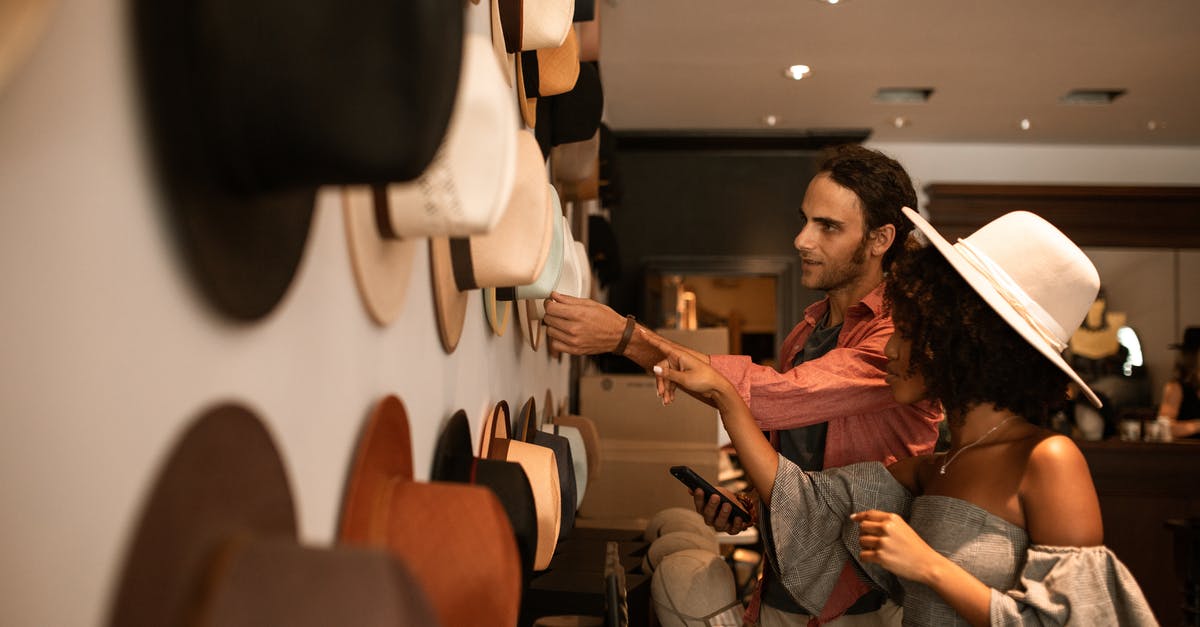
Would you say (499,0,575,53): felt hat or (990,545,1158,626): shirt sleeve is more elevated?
(499,0,575,53): felt hat

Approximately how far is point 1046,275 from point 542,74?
886mm

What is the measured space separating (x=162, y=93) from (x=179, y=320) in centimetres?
11

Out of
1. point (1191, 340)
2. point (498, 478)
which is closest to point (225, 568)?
point (498, 478)

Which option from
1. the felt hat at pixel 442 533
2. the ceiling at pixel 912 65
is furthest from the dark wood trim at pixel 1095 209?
the felt hat at pixel 442 533

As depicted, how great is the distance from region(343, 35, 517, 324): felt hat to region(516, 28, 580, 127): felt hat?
0.83m

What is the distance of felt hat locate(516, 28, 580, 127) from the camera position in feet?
5.08

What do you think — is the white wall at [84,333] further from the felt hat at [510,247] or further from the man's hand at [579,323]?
the man's hand at [579,323]

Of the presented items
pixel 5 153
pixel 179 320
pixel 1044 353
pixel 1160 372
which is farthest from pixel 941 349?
pixel 1160 372

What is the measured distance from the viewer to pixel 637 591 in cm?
173

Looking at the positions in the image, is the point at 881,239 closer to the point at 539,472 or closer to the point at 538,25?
the point at 538,25

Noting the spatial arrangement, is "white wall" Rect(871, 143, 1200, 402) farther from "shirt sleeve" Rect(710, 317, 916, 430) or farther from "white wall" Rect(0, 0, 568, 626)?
"white wall" Rect(0, 0, 568, 626)

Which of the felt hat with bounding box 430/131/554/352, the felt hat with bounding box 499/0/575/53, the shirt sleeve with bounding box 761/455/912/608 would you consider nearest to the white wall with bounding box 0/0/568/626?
the felt hat with bounding box 430/131/554/352

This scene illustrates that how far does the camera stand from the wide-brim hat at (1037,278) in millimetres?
1448

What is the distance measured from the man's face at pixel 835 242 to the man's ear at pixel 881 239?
24mm
